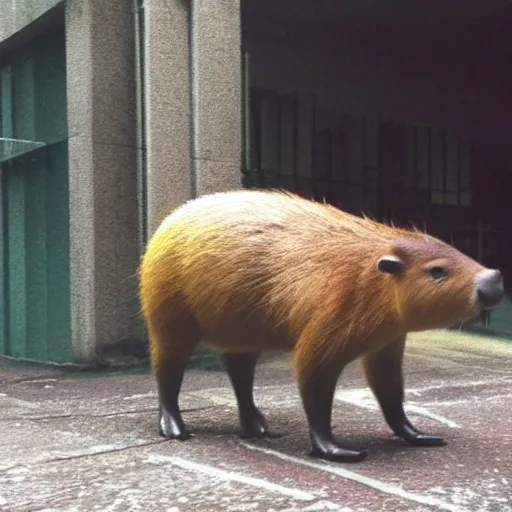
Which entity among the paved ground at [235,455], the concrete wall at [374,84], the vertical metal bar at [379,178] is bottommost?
the paved ground at [235,455]

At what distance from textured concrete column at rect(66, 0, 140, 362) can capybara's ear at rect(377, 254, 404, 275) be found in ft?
11.4

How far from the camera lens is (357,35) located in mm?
9609

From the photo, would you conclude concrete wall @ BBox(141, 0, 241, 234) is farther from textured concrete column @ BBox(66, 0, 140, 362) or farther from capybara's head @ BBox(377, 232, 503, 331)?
capybara's head @ BBox(377, 232, 503, 331)

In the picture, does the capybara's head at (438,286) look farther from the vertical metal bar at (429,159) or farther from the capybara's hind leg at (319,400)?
the vertical metal bar at (429,159)

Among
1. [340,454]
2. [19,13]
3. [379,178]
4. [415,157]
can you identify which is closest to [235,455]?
[340,454]

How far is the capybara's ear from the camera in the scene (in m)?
3.04

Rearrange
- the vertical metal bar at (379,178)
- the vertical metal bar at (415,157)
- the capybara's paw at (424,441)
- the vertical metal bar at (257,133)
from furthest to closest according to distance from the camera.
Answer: the vertical metal bar at (415,157), the vertical metal bar at (379,178), the vertical metal bar at (257,133), the capybara's paw at (424,441)

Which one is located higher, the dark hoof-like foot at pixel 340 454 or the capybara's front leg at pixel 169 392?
the capybara's front leg at pixel 169 392

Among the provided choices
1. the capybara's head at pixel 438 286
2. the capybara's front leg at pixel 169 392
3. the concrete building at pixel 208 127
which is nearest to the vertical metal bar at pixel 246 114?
the concrete building at pixel 208 127

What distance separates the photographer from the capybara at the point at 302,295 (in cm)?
305

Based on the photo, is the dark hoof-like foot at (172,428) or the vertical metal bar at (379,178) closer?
the dark hoof-like foot at (172,428)

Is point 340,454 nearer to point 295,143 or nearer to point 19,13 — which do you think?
point 19,13

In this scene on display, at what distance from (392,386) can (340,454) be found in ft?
1.62

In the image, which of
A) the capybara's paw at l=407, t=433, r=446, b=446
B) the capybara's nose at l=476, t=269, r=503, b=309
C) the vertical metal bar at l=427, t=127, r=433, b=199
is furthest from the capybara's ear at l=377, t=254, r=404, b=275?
the vertical metal bar at l=427, t=127, r=433, b=199
